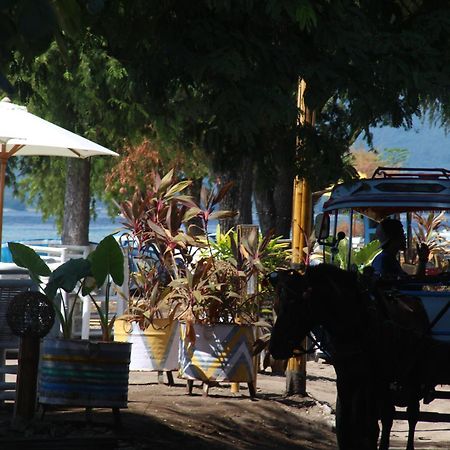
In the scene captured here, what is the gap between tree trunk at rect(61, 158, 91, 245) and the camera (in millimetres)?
30578

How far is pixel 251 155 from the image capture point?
14.1 metres

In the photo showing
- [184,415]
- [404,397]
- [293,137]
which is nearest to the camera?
[404,397]

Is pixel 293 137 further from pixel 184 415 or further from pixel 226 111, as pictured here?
pixel 184 415

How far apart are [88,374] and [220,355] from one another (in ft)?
9.19

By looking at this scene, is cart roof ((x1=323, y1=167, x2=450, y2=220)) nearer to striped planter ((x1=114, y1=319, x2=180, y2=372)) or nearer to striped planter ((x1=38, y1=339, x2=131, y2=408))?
striped planter ((x1=38, y1=339, x2=131, y2=408))

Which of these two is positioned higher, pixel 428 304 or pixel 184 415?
pixel 428 304

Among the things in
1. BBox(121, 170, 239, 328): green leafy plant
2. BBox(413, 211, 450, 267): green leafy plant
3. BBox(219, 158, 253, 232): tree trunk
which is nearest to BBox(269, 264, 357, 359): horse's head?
BBox(121, 170, 239, 328): green leafy plant

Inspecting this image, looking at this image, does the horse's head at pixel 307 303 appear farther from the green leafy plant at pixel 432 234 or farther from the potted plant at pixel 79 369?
the green leafy plant at pixel 432 234

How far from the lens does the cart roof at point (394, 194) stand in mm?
10586

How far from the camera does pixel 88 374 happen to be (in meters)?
10.1

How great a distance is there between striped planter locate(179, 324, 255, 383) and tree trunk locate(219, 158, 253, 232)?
404 cm

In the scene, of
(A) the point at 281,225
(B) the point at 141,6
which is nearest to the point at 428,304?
(B) the point at 141,6

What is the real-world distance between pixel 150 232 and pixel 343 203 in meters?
3.60

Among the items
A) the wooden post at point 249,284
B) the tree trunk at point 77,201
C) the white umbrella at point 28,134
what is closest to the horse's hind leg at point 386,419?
the wooden post at point 249,284
